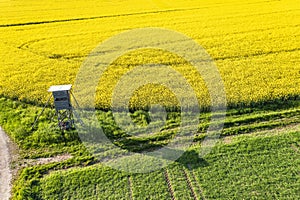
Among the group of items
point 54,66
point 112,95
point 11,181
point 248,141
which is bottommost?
point 248,141

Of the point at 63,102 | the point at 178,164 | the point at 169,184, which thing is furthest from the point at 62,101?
the point at 169,184

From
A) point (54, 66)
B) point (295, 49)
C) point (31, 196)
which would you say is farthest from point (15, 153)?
point (295, 49)

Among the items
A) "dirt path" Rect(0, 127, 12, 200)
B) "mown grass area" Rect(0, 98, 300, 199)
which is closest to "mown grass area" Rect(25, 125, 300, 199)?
"mown grass area" Rect(0, 98, 300, 199)

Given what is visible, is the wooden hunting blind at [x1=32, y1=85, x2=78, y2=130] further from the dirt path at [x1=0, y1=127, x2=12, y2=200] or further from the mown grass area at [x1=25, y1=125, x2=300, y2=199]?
the mown grass area at [x1=25, y1=125, x2=300, y2=199]

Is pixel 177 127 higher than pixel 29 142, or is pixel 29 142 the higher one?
pixel 29 142

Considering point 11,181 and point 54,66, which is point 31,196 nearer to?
point 11,181

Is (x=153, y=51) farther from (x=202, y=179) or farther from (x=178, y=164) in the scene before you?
(x=202, y=179)
